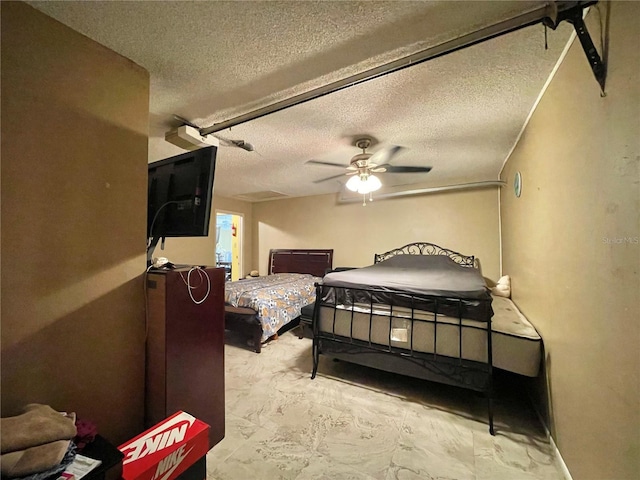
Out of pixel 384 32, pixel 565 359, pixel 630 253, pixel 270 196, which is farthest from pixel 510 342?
pixel 270 196

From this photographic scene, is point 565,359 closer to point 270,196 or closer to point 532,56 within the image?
point 532,56

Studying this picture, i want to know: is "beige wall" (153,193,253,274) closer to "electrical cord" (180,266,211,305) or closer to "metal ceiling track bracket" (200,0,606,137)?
"electrical cord" (180,266,211,305)

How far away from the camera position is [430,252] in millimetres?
4055

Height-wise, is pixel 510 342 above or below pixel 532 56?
below

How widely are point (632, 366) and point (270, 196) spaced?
207 inches

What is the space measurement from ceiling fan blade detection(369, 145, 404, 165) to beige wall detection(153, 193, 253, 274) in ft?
8.57

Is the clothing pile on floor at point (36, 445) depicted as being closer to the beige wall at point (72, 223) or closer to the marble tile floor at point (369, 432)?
the beige wall at point (72, 223)

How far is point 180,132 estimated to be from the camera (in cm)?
210

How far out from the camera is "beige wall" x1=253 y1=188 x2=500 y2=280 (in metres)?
3.70

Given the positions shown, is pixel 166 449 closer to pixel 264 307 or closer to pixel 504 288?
pixel 264 307

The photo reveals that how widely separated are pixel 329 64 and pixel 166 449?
2110 millimetres

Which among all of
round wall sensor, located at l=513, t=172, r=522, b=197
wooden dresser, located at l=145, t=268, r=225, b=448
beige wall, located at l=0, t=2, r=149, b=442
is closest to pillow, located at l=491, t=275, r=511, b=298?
round wall sensor, located at l=513, t=172, r=522, b=197

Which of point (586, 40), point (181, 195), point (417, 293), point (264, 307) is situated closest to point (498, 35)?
point (586, 40)

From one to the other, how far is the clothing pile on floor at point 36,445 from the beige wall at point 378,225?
13.6 feet
